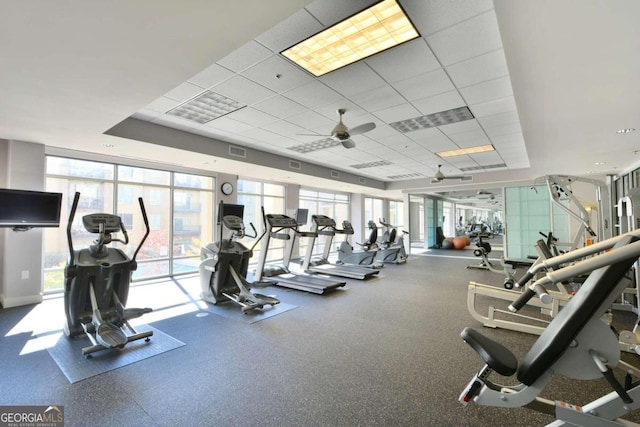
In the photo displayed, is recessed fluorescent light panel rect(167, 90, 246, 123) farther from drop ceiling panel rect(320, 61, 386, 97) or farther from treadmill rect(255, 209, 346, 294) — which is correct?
treadmill rect(255, 209, 346, 294)

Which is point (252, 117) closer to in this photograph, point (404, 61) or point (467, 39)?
point (404, 61)

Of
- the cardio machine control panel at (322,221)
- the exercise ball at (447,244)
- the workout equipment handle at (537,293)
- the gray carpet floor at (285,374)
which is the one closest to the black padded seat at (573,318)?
the workout equipment handle at (537,293)

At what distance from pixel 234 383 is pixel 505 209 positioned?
32.6ft

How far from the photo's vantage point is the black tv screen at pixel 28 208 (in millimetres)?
3826

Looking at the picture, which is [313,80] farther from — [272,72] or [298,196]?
[298,196]

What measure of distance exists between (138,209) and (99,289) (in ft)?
11.3

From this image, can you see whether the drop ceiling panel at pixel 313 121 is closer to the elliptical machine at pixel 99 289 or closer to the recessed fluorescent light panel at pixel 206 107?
the recessed fluorescent light panel at pixel 206 107

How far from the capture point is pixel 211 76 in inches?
132

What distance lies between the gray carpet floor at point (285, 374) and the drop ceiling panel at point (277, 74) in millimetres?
2981

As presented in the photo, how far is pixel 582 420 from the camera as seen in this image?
1.52 meters

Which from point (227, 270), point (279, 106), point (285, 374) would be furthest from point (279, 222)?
point (285, 374)

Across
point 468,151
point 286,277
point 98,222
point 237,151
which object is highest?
point 468,151

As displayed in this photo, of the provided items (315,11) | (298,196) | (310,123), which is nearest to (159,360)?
(315,11)

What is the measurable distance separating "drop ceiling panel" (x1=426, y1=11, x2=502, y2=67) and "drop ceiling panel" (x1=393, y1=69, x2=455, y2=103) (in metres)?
0.31
